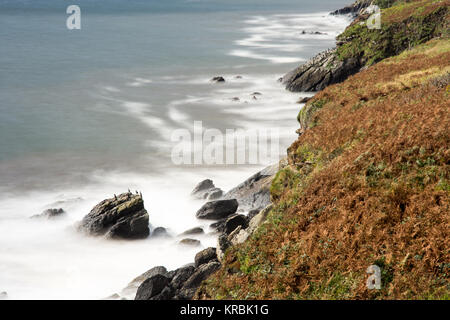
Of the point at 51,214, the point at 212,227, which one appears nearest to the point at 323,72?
the point at 212,227

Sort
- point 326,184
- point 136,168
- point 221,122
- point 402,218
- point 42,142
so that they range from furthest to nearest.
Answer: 1. point 221,122
2. point 42,142
3. point 136,168
4. point 326,184
5. point 402,218

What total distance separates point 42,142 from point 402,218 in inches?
1409

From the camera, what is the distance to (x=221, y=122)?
44.9 metres

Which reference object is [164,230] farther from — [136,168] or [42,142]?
[42,142]

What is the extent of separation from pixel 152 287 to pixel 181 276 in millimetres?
1141

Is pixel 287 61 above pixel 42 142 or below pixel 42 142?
above

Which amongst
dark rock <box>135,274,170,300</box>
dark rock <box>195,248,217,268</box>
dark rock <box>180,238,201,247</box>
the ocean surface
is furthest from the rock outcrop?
dark rock <box>180,238,201,247</box>

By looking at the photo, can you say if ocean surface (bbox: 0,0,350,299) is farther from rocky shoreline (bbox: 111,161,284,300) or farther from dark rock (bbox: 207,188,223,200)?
dark rock (bbox: 207,188,223,200)

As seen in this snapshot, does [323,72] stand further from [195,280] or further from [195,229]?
[195,280]

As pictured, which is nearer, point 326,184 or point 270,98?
point 326,184

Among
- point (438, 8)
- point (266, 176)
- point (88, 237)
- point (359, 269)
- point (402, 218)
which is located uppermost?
point (438, 8)

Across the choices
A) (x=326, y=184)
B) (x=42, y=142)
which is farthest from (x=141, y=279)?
(x=42, y=142)

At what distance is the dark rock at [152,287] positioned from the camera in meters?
16.2

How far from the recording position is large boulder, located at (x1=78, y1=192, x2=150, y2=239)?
76.7 feet
